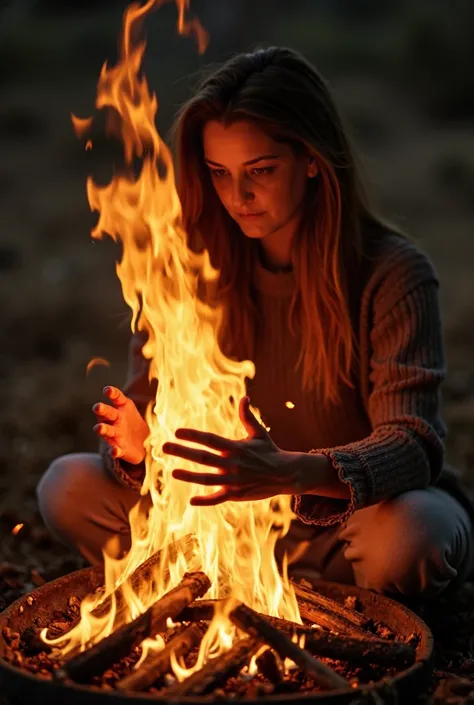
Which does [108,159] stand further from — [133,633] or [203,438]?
[133,633]

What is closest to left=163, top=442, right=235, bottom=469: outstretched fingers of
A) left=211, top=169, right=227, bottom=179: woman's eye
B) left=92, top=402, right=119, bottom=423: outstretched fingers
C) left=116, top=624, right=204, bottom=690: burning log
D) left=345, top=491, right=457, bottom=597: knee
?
left=116, top=624, right=204, bottom=690: burning log

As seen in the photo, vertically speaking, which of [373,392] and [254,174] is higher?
[254,174]

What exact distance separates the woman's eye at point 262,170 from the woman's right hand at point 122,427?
2.58 ft

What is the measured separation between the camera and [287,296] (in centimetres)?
363

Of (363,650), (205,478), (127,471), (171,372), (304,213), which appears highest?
(304,213)

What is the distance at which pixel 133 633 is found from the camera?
263cm

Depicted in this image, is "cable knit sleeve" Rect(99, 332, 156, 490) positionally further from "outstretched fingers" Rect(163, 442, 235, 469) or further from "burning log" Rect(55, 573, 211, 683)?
"outstretched fingers" Rect(163, 442, 235, 469)

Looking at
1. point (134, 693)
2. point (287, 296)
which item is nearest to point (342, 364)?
point (287, 296)

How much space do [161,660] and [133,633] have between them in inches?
3.8

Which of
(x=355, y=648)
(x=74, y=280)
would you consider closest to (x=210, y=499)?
(x=355, y=648)

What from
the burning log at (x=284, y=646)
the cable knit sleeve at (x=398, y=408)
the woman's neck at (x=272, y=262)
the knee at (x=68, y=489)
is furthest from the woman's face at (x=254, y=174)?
the burning log at (x=284, y=646)

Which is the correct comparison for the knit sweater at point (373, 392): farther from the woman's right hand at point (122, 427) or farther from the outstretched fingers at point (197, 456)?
the outstretched fingers at point (197, 456)

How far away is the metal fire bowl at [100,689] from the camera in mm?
2352

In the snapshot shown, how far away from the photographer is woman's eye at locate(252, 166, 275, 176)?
10.6ft
